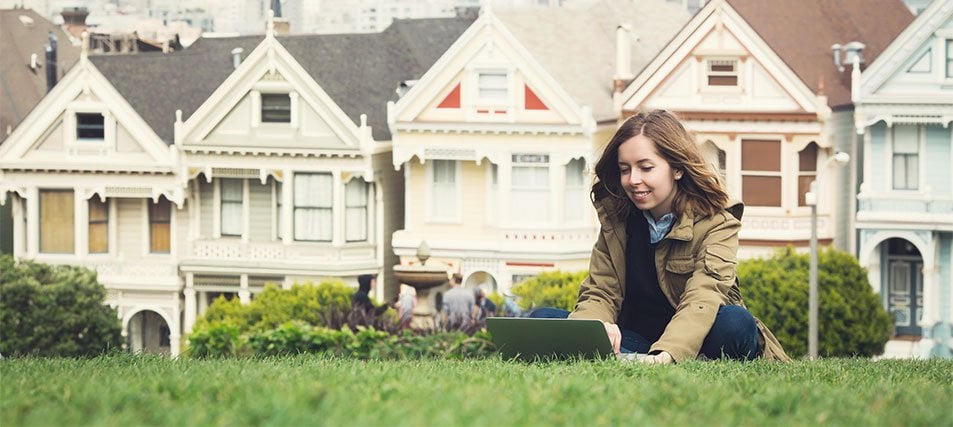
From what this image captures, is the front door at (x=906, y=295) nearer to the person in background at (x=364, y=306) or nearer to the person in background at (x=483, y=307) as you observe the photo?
the person in background at (x=483, y=307)

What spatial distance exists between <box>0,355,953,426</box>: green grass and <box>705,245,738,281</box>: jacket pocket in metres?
0.78

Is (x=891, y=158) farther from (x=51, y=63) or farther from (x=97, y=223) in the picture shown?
(x=51, y=63)

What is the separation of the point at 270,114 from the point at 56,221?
21.1 feet

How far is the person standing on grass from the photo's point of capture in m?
10.2

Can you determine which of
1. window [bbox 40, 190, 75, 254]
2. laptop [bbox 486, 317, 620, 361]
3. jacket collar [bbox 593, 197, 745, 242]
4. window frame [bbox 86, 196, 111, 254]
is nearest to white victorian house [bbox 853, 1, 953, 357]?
window frame [bbox 86, 196, 111, 254]

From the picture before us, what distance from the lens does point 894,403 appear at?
7629mm

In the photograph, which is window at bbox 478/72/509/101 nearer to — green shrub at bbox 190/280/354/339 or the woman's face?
green shrub at bbox 190/280/354/339

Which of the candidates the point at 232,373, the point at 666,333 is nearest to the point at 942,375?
the point at 666,333

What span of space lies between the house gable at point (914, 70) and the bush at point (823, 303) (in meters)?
3.98

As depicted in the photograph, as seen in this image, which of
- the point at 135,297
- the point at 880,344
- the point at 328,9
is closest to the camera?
the point at 880,344

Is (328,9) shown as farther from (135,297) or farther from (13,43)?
(135,297)

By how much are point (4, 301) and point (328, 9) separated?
19.5m

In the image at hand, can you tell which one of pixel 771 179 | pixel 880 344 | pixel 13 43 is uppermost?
pixel 13 43

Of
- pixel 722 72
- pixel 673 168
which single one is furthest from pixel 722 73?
pixel 673 168
